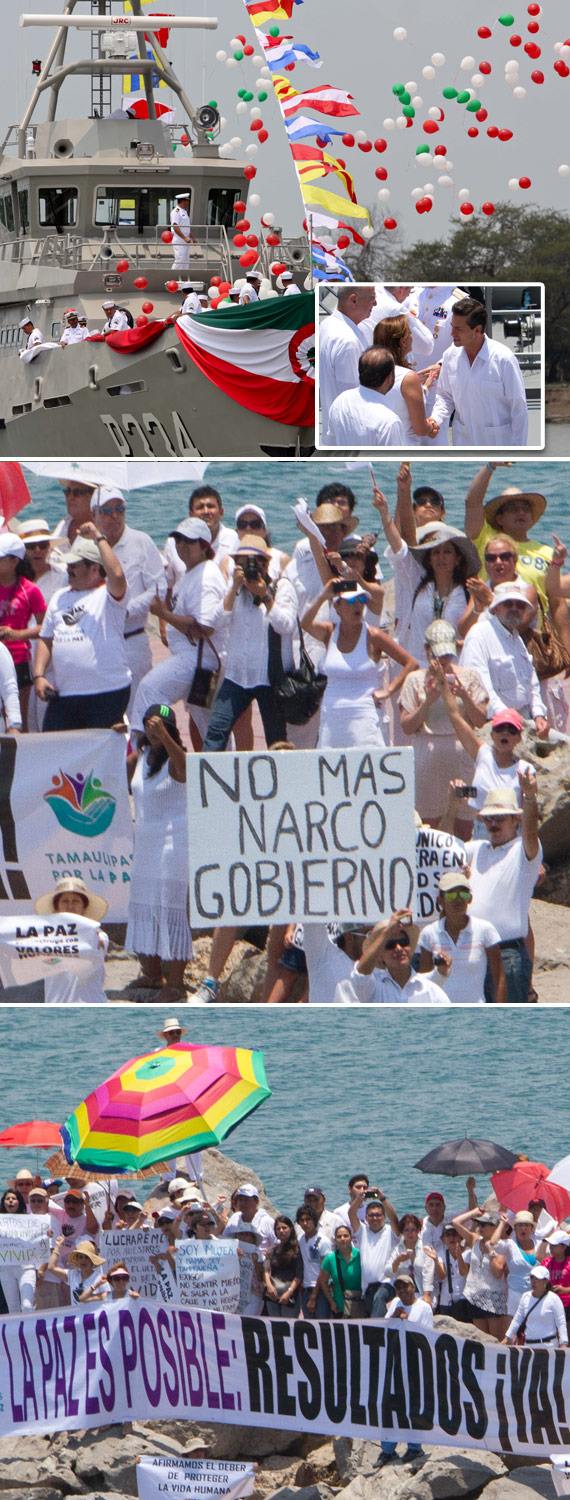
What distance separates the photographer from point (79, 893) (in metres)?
10.3

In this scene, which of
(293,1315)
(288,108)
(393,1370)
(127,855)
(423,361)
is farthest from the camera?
(288,108)

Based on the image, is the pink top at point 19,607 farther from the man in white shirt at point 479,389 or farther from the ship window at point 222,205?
the ship window at point 222,205

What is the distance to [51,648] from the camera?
33.0 ft

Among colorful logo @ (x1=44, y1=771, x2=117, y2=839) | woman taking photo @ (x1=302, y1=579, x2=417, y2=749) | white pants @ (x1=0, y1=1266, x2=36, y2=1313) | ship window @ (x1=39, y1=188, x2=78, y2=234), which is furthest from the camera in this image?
ship window @ (x1=39, y1=188, x2=78, y2=234)

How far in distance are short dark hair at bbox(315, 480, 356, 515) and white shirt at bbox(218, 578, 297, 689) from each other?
47cm

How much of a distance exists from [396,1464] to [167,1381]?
46.5 inches

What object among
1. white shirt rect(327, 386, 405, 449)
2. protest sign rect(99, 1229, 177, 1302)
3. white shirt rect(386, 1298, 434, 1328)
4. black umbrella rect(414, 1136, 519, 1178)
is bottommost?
white shirt rect(386, 1298, 434, 1328)

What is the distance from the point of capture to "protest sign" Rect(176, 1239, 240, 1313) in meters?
9.56

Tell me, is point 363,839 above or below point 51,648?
below

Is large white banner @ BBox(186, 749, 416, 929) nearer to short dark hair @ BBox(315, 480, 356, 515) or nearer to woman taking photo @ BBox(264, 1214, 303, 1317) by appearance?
short dark hair @ BBox(315, 480, 356, 515)

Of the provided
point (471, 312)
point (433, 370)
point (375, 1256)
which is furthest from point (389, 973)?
point (471, 312)

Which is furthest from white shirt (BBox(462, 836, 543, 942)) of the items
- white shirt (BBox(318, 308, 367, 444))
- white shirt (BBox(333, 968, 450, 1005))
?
white shirt (BBox(318, 308, 367, 444))

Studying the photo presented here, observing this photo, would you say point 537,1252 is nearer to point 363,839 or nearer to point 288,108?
point 363,839

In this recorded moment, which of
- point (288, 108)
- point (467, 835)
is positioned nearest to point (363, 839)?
point (467, 835)
